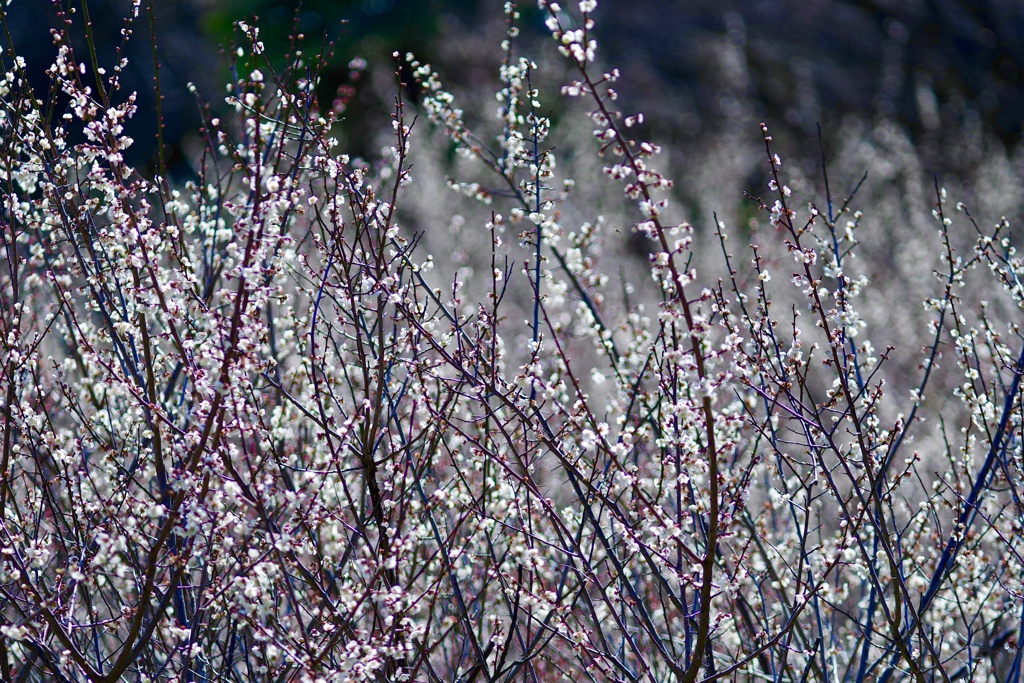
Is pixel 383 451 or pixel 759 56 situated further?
pixel 759 56

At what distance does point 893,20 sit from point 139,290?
2349 cm

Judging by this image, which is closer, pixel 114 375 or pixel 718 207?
pixel 114 375

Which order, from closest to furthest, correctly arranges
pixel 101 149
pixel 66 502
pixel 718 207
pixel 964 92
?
1. pixel 101 149
2. pixel 66 502
3. pixel 718 207
4. pixel 964 92

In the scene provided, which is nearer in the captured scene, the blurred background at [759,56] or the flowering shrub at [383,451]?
the flowering shrub at [383,451]

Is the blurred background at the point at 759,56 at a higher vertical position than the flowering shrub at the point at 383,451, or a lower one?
higher

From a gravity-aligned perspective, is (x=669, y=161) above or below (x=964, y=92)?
below

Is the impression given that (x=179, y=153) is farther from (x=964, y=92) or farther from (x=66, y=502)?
(x=964, y=92)

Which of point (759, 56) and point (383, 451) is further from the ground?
point (759, 56)

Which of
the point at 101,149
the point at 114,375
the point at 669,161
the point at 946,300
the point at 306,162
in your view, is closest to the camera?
the point at 114,375

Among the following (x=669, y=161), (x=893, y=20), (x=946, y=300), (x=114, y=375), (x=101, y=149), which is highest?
(x=893, y=20)

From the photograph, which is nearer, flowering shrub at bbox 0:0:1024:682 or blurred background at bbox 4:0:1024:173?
flowering shrub at bbox 0:0:1024:682

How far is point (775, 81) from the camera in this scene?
72.1 ft

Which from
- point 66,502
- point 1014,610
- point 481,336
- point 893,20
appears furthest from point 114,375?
point 893,20

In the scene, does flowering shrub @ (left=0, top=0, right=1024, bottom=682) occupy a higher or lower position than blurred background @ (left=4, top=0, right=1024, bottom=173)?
lower
